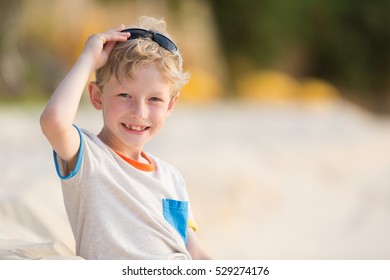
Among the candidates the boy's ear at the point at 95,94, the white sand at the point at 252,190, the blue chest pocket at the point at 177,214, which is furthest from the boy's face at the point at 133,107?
the white sand at the point at 252,190

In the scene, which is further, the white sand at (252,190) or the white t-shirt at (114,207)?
the white sand at (252,190)

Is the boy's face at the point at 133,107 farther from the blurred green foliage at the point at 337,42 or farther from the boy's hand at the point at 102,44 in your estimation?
the blurred green foliage at the point at 337,42

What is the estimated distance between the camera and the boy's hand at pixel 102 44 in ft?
4.94

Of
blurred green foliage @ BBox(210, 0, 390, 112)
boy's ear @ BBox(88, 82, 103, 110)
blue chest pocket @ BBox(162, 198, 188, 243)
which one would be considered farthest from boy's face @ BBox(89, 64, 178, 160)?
blurred green foliage @ BBox(210, 0, 390, 112)

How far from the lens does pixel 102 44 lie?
152 centimetres

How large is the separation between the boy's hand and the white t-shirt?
16 cm

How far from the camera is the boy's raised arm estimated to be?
1398mm

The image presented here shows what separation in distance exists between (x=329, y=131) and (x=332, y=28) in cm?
528

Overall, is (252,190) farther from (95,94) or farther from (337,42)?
(337,42)

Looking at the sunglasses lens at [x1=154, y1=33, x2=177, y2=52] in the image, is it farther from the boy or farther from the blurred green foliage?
the blurred green foliage

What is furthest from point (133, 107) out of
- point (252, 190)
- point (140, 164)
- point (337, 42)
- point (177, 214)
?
point (337, 42)

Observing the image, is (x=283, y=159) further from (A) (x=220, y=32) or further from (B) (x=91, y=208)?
(A) (x=220, y=32)
